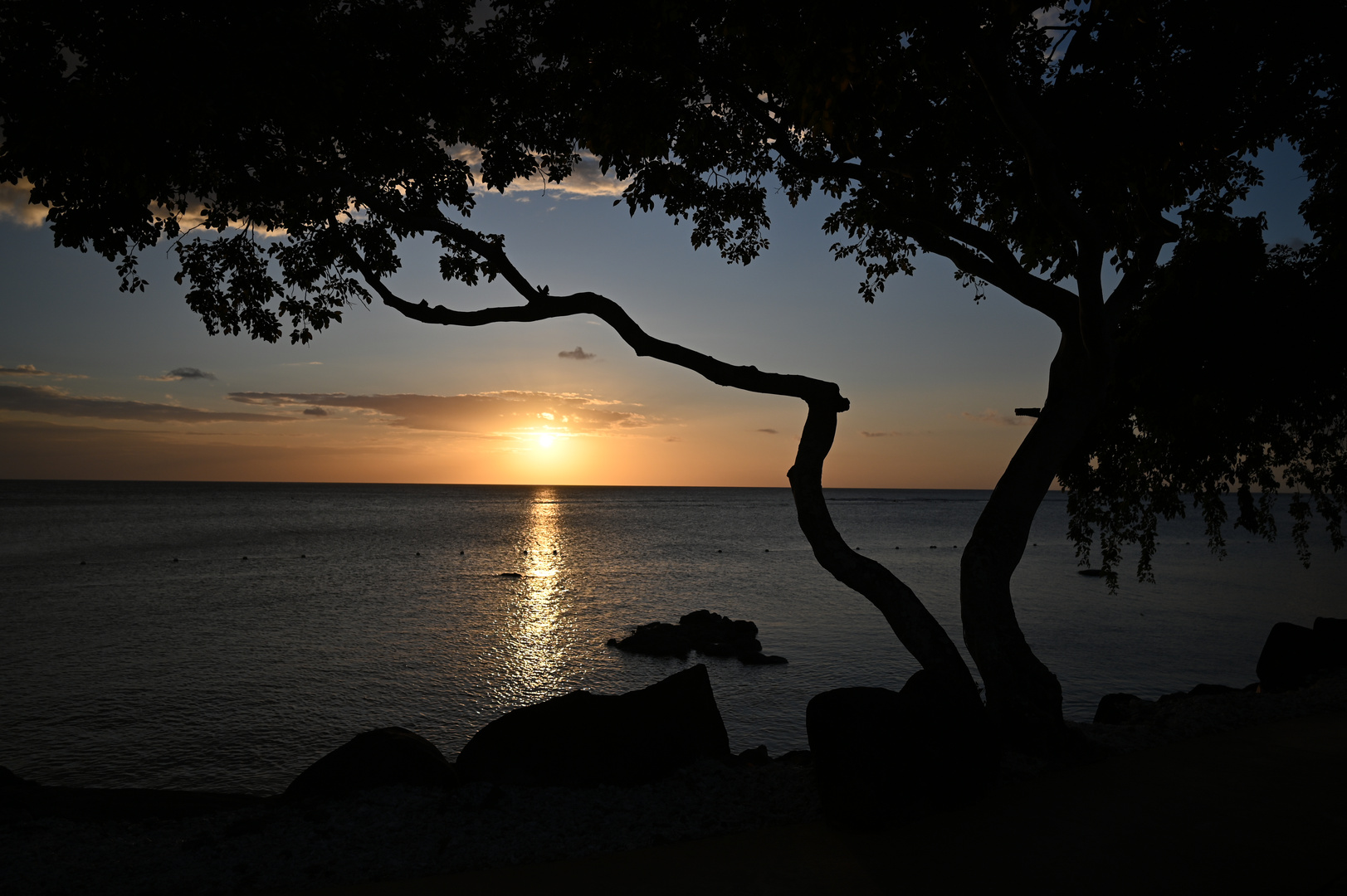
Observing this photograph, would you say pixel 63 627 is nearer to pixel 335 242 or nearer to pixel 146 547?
pixel 335 242

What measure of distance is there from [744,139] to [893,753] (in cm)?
858

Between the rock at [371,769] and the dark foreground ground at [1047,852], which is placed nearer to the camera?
the dark foreground ground at [1047,852]

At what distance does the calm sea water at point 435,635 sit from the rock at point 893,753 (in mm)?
7350

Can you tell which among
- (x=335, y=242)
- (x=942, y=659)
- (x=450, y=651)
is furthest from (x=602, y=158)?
(x=450, y=651)

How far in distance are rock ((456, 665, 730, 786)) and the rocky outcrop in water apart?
12000mm

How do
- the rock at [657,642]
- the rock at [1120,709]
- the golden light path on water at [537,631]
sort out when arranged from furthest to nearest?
the rock at [657,642], the golden light path on water at [537,631], the rock at [1120,709]

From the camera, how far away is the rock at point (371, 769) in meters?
7.64

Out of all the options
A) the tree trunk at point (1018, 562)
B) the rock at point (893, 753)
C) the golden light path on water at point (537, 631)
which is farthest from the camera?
the golden light path on water at point (537, 631)

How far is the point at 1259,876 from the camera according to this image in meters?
5.09

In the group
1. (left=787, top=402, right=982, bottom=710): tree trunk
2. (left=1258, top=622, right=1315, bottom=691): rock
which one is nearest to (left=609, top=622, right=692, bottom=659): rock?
(left=1258, top=622, right=1315, bottom=691): rock

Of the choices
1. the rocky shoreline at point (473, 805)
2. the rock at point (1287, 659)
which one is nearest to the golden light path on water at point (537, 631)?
the rocky shoreline at point (473, 805)

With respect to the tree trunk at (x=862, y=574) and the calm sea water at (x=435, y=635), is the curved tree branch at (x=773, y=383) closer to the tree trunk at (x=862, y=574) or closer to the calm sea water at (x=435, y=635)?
the tree trunk at (x=862, y=574)

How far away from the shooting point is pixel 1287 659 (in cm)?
1347

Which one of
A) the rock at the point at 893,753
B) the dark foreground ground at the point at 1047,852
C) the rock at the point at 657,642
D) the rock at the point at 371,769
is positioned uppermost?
the rock at the point at 893,753
